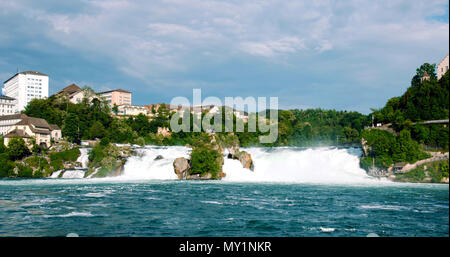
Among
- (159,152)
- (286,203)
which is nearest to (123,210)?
(286,203)

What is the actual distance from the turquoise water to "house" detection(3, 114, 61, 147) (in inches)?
868

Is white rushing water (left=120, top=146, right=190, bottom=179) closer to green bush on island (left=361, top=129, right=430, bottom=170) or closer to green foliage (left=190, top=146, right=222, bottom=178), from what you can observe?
green foliage (left=190, top=146, right=222, bottom=178)

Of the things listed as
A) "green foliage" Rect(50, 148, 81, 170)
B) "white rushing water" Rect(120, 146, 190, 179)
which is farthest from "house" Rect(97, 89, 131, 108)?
"white rushing water" Rect(120, 146, 190, 179)

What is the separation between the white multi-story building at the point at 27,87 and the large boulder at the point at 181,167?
63854 millimetres

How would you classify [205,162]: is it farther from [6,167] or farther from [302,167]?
[6,167]

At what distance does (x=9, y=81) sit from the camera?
288ft

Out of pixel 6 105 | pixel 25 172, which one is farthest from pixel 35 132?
pixel 6 105

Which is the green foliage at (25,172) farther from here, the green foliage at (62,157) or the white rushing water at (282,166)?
the white rushing water at (282,166)

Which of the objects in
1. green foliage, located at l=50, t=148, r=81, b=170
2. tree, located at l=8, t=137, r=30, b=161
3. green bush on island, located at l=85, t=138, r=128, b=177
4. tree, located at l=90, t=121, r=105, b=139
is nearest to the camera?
green bush on island, located at l=85, t=138, r=128, b=177

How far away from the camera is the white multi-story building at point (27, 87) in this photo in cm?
7988

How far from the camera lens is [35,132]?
37406 millimetres

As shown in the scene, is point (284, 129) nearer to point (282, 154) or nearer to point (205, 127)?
point (205, 127)

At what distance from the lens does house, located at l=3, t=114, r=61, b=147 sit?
3512 centimetres
